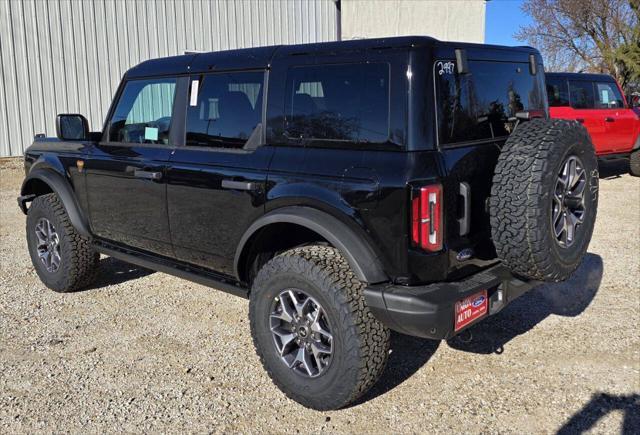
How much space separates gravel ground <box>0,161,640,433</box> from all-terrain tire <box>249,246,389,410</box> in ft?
0.50

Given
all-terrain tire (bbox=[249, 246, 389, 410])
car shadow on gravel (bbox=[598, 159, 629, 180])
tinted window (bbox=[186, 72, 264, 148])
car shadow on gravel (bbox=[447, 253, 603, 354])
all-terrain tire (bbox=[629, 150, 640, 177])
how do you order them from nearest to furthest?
all-terrain tire (bbox=[249, 246, 389, 410]) < tinted window (bbox=[186, 72, 264, 148]) < car shadow on gravel (bbox=[447, 253, 603, 354]) < all-terrain tire (bbox=[629, 150, 640, 177]) < car shadow on gravel (bbox=[598, 159, 629, 180])

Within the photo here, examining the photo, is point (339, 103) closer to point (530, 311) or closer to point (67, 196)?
point (530, 311)

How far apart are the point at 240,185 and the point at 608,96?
9.73 metres

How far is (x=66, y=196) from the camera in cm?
484

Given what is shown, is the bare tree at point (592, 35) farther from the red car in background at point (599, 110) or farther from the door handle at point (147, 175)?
the door handle at point (147, 175)

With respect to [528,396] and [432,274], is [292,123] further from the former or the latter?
[528,396]

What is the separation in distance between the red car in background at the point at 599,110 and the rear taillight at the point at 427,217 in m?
7.97

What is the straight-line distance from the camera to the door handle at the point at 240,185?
3379mm

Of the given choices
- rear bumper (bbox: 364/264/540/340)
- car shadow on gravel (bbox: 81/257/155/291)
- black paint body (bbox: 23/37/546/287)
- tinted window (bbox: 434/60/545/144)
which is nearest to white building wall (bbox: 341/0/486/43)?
car shadow on gravel (bbox: 81/257/155/291)

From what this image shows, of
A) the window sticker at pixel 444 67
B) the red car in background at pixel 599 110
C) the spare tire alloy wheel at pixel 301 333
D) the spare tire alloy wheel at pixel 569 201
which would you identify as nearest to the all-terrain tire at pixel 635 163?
the red car in background at pixel 599 110

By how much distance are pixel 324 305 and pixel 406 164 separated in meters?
0.82

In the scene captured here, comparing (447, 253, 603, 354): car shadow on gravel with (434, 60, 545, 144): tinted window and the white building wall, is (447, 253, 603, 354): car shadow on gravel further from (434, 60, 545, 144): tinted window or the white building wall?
the white building wall

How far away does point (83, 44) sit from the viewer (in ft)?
39.9

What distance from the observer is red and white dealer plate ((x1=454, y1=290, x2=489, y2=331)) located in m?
2.86
